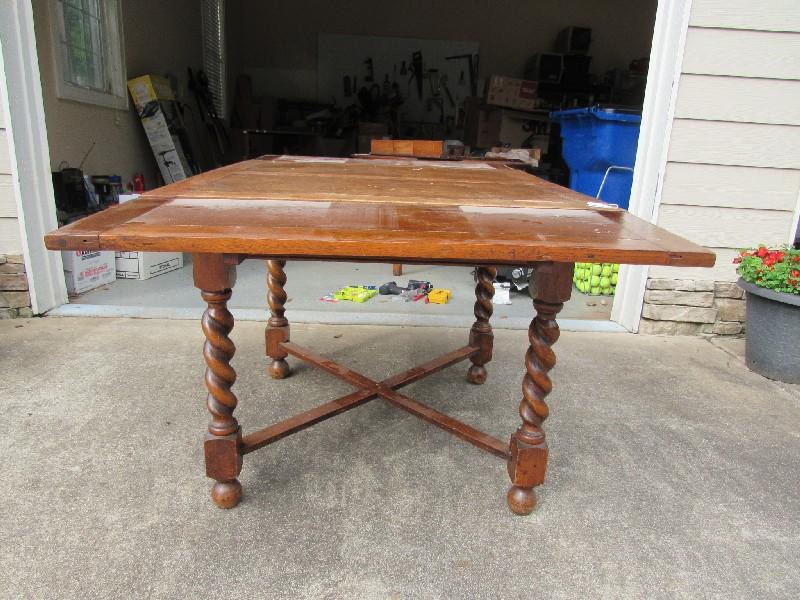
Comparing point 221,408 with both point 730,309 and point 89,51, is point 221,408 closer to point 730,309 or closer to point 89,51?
point 730,309

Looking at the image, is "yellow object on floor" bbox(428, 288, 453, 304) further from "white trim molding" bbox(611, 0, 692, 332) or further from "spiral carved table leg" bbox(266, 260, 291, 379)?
"spiral carved table leg" bbox(266, 260, 291, 379)

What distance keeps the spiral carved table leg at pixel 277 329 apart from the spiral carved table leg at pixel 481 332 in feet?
2.55

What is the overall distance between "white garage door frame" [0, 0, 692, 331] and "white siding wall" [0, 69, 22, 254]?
0.11 feet

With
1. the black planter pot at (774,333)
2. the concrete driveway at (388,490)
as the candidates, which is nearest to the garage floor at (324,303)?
the concrete driveway at (388,490)

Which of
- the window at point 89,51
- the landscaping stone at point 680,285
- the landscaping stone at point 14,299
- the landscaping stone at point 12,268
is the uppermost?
the window at point 89,51

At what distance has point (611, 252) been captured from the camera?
1056 mm

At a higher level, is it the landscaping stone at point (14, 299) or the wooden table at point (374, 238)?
the wooden table at point (374, 238)

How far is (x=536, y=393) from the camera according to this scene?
1441 millimetres

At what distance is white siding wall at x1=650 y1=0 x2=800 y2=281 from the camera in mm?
2625

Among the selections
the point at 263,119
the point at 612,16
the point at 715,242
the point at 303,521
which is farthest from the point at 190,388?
the point at 612,16

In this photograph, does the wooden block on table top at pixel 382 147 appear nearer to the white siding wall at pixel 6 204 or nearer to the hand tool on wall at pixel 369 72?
the white siding wall at pixel 6 204

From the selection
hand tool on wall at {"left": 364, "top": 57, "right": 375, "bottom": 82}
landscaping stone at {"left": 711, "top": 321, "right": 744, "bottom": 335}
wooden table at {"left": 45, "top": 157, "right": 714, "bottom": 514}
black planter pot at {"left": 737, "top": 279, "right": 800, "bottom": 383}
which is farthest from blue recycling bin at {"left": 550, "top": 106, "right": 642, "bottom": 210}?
hand tool on wall at {"left": 364, "top": 57, "right": 375, "bottom": 82}

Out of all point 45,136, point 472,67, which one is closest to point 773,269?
point 45,136

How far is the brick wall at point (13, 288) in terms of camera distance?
2.79 metres
